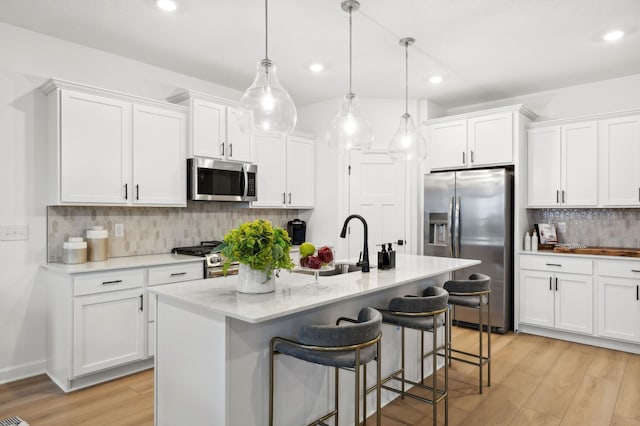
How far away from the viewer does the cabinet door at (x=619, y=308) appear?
3803 millimetres

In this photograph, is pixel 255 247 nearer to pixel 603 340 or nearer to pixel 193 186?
pixel 193 186

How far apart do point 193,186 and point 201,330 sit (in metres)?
2.23

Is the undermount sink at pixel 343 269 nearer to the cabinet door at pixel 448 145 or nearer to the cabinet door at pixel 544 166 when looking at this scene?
the cabinet door at pixel 448 145

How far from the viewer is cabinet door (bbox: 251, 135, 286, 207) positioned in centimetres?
460

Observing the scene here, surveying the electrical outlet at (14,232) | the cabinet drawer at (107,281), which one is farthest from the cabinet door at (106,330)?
the electrical outlet at (14,232)

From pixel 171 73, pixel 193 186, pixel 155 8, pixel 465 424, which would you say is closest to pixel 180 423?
pixel 465 424

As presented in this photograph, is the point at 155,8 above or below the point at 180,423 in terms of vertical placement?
above

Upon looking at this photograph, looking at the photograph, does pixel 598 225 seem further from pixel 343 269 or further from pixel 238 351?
pixel 238 351

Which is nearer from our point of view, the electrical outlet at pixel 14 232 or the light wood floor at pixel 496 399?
the light wood floor at pixel 496 399

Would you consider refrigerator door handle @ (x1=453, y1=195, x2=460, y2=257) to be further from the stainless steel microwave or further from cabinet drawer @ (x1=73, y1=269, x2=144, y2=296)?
cabinet drawer @ (x1=73, y1=269, x2=144, y2=296)

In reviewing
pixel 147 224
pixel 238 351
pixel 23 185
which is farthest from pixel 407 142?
pixel 23 185

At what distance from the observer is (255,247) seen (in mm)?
2004

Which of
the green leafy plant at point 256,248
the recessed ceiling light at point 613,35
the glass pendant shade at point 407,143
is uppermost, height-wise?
the recessed ceiling light at point 613,35

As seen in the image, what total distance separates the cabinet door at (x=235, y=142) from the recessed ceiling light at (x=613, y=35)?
128 inches
